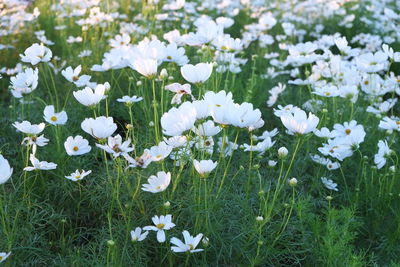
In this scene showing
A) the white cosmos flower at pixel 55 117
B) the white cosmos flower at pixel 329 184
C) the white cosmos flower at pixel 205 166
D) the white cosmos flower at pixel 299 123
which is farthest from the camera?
the white cosmos flower at pixel 329 184

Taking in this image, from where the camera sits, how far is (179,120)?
163cm

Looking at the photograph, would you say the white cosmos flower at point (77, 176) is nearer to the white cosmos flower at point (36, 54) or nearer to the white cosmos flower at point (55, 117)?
the white cosmos flower at point (55, 117)

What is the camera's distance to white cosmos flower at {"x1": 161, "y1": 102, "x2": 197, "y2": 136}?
63.6 inches

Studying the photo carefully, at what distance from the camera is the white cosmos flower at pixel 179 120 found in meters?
1.62

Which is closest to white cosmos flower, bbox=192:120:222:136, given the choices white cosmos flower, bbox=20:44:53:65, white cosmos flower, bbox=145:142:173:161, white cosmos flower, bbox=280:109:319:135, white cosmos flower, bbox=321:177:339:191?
white cosmos flower, bbox=145:142:173:161

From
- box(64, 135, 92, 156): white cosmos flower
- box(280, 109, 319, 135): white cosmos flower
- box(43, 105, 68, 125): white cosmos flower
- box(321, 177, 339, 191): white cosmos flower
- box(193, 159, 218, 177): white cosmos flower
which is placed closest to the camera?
box(193, 159, 218, 177): white cosmos flower

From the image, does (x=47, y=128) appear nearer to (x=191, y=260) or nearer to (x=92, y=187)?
(x=92, y=187)

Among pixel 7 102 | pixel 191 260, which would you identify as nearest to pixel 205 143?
pixel 191 260

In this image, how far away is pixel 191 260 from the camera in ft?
5.92

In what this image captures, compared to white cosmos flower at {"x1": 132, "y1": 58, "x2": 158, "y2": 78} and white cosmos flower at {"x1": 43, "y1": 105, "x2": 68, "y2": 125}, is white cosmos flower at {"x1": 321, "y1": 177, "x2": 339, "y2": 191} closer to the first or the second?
white cosmos flower at {"x1": 132, "y1": 58, "x2": 158, "y2": 78}

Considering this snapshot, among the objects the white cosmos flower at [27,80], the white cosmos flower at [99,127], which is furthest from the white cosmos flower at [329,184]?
the white cosmos flower at [27,80]

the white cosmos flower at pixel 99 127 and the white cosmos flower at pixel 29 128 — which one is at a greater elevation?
the white cosmos flower at pixel 99 127

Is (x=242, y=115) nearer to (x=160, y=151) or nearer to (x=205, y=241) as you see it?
(x=160, y=151)

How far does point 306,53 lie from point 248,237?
54.0 inches
